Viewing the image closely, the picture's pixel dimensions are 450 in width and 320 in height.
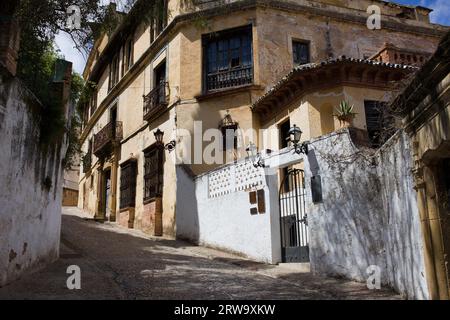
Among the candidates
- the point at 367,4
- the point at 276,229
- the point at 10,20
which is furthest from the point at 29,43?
the point at 367,4

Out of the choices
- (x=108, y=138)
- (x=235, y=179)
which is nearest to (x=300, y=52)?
(x=235, y=179)

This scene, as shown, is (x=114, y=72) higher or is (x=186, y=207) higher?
(x=114, y=72)

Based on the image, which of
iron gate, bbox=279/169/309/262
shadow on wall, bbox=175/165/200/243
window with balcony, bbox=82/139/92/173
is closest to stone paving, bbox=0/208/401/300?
iron gate, bbox=279/169/309/262

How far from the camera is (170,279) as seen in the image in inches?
307

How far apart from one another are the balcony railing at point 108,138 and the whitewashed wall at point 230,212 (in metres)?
7.55

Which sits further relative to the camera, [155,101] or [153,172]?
[155,101]

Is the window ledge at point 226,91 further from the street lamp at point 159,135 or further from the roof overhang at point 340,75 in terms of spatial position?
the street lamp at point 159,135

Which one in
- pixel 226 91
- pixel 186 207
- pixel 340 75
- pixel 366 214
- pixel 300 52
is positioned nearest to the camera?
pixel 366 214

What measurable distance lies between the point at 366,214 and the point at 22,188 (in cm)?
584

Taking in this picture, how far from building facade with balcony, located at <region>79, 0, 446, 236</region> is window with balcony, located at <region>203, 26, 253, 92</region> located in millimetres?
37

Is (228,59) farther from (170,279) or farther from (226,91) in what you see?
(170,279)

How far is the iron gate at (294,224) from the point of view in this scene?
9.45 metres
